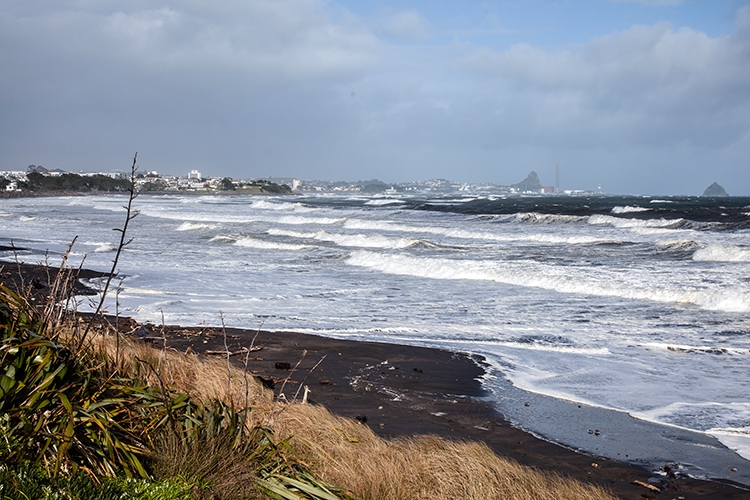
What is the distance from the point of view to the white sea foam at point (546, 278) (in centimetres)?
1497

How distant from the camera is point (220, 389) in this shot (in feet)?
14.4

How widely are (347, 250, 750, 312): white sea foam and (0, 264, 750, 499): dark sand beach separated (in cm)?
800

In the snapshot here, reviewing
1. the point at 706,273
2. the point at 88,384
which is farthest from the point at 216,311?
the point at 706,273

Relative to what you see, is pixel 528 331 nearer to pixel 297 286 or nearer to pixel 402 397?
pixel 402 397

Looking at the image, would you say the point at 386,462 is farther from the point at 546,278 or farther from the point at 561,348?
the point at 546,278

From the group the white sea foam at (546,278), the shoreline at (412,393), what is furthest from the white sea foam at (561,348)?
the white sea foam at (546,278)

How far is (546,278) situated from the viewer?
18.3 metres

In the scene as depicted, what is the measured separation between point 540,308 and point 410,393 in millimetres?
7414

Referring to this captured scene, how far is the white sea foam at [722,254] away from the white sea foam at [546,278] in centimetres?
711

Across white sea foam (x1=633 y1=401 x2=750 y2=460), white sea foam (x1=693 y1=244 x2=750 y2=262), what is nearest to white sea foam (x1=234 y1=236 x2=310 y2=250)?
white sea foam (x1=693 y1=244 x2=750 y2=262)

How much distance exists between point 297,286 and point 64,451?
14941 mm

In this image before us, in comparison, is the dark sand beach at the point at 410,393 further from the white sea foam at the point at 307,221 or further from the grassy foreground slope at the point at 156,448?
the white sea foam at the point at 307,221

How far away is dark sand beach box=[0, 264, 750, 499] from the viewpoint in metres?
5.34

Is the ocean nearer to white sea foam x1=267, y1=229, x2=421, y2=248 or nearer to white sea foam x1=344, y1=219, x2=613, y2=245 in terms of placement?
white sea foam x1=267, y1=229, x2=421, y2=248
